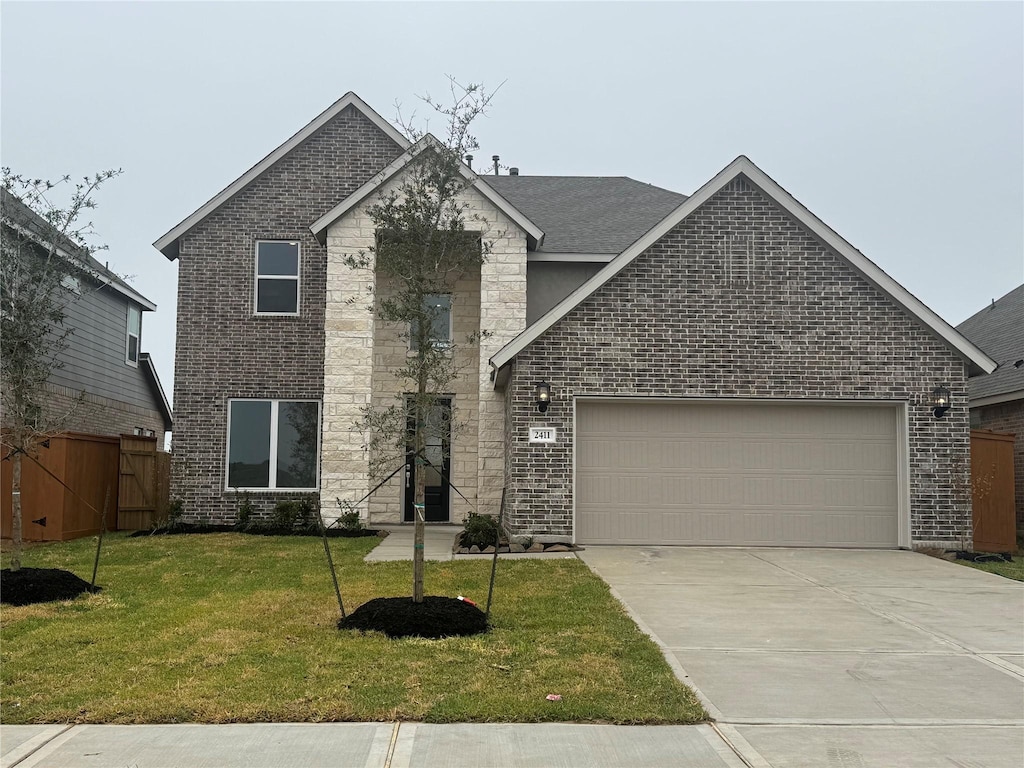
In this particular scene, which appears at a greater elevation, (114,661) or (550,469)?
(550,469)

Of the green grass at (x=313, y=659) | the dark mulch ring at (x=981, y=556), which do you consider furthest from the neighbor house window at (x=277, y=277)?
the dark mulch ring at (x=981, y=556)

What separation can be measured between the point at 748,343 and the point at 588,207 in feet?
24.4

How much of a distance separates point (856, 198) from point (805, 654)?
63.9ft

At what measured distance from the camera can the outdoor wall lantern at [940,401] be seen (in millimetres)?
13438

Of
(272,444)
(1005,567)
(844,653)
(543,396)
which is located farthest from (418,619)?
(272,444)

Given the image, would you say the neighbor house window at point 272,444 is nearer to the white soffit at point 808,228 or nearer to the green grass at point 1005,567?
the white soffit at point 808,228

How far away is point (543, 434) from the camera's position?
13445 mm

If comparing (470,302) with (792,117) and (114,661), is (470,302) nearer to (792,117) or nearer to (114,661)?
(792,117)

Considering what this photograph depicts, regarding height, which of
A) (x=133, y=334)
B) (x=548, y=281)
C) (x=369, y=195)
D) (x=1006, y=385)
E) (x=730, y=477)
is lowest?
(x=730, y=477)

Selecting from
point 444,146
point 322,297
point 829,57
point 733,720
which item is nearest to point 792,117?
point 829,57

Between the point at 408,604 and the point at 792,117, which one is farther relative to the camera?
the point at 792,117

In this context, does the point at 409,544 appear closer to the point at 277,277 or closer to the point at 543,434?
the point at 543,434

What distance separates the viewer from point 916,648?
7.21 m

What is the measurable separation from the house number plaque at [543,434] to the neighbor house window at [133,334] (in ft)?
45.0
